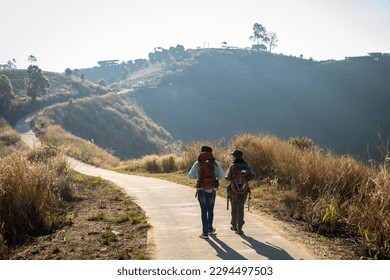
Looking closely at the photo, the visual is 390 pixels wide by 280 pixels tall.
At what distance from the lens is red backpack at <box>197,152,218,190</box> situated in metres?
8.03

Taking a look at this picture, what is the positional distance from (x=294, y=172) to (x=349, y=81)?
405ft

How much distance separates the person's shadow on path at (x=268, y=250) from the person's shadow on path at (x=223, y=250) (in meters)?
0.45

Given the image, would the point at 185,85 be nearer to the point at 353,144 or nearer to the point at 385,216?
the point at 353,144

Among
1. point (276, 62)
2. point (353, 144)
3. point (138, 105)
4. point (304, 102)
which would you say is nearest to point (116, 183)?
point (353, 144)

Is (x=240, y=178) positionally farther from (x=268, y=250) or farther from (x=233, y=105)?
(x=233, y=105)

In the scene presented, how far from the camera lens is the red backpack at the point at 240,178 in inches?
326

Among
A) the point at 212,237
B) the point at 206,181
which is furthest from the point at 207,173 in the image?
the point at 212,237

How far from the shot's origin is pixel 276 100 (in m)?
113

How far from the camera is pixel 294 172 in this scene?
12344 millimetres

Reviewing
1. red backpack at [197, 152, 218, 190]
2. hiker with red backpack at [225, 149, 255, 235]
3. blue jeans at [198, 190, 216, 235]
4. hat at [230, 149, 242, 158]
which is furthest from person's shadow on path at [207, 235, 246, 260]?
hat at [230, 149, 242, 158]

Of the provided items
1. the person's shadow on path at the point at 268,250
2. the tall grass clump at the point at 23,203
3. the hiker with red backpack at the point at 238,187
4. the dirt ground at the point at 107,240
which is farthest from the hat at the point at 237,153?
the tall grass clump at the point at 23,203

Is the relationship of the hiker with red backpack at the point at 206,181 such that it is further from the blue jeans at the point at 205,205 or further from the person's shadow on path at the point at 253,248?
the person's shadow on path at the point at 253,248

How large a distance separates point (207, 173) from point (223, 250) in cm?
175

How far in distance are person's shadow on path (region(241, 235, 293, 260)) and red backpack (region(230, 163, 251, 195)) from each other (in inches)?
44.1
